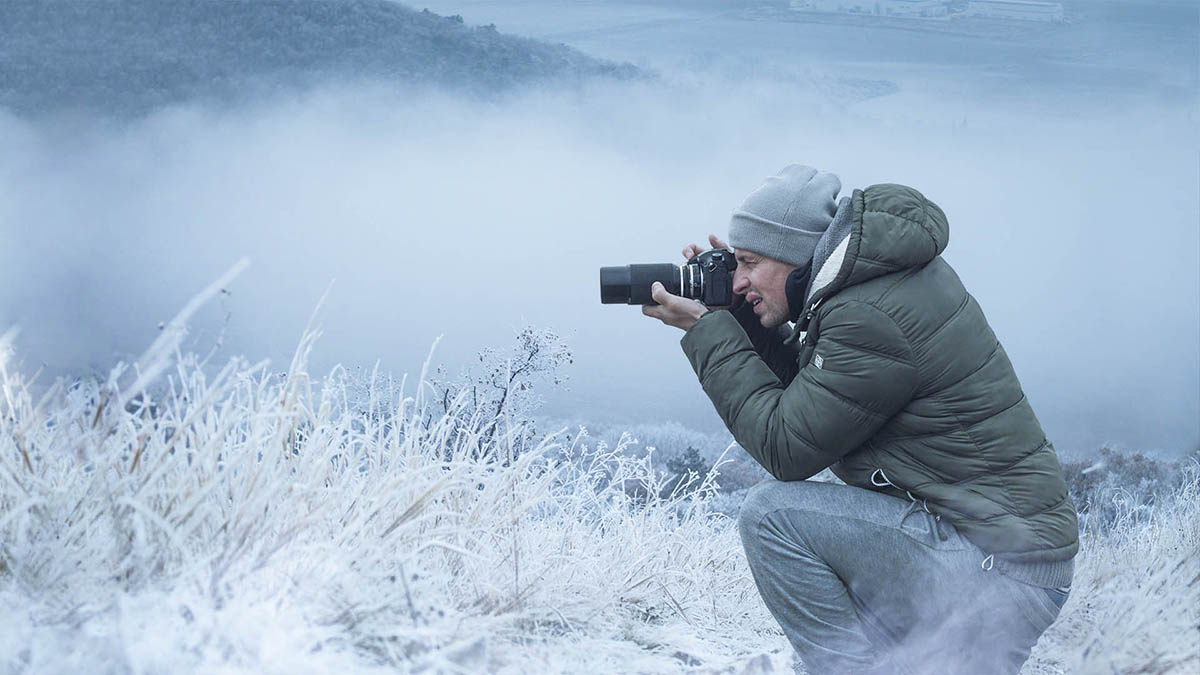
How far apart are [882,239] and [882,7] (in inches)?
298

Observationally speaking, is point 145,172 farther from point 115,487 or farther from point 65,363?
point 115,487

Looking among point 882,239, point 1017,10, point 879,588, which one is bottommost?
point 879,588

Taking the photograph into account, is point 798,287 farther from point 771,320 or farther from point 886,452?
point 886,452

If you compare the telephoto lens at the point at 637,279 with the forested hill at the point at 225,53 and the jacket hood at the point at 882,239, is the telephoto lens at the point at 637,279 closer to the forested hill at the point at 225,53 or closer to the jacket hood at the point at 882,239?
the jacket hood at the point at 882,239

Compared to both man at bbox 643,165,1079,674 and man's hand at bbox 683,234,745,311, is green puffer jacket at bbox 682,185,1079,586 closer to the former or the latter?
man at bbox 643,165,1079,674

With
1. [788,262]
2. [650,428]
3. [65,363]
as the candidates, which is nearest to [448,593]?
[788,262]

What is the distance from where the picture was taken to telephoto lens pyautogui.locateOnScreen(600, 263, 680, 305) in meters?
2.04

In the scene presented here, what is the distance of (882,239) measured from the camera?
160cm

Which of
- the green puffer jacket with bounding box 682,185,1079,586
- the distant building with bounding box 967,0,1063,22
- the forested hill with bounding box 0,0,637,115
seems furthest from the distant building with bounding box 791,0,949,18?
the green puffer jacket with bounding box 682,185,1079,586

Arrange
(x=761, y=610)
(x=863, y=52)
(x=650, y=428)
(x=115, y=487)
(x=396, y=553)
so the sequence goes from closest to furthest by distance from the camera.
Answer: (x=115, y=487), (x=396, y=553), (x=761, y=610), (x=650, y=428), (x=863, y=52)

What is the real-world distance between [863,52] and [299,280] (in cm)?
500

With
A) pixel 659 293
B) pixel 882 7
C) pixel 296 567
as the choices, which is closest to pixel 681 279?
pixel 659 293

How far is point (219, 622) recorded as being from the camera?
59.5 inches

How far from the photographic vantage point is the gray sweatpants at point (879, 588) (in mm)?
1662
